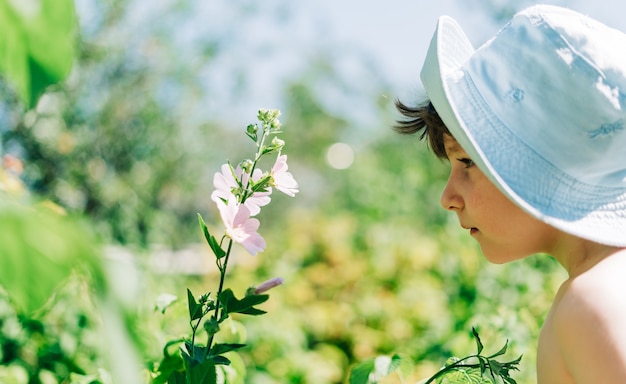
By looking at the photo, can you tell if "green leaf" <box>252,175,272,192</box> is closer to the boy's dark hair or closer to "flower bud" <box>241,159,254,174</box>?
"flower bud" <box>241,159,254,174</box>

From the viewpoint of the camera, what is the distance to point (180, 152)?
7.34 meters

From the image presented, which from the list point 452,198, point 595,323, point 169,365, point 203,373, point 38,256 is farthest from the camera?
point 452,198

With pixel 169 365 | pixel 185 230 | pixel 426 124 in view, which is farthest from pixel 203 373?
pixel 185 230

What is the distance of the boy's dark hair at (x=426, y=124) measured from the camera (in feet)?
5.02

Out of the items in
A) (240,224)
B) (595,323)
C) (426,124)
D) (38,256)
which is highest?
(426,124)

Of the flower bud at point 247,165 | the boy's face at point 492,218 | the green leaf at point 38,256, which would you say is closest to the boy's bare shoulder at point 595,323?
the boy's face at point 492,218

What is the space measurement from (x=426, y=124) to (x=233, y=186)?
68 centimetres

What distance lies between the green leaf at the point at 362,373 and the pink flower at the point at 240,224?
401 mm

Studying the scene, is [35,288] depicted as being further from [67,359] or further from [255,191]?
[67,359]

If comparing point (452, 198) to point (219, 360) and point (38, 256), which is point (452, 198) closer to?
point (219, 360)

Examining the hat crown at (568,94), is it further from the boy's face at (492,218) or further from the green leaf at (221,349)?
the green leaf at (221,349)

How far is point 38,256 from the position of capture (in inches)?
9.6

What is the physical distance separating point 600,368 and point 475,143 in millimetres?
402

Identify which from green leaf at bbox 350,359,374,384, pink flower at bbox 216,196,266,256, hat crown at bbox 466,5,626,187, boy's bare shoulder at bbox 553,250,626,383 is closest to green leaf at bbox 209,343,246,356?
pink flower at bbox 216,196,266,256
